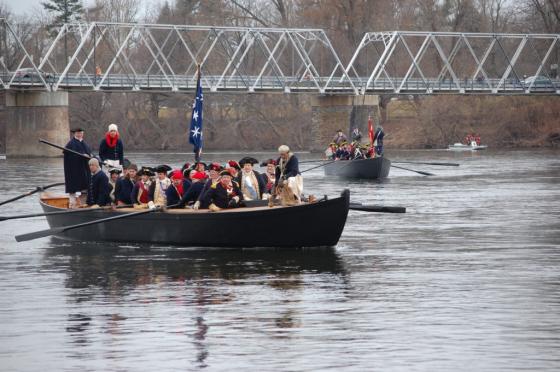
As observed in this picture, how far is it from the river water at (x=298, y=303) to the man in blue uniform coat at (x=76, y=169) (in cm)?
109

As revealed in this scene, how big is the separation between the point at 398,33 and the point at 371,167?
1835 inches

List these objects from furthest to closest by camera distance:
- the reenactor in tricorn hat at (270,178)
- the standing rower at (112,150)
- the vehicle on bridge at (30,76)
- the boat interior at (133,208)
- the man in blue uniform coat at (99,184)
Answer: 1. the vehicle on bridge at (30,76)
2. the standing rower at (112,150)
3. the reenactor in tricorn hat at (270,178)
4. the man in blue uniform coat at (99,184)
5. the boat interior at (133,208)

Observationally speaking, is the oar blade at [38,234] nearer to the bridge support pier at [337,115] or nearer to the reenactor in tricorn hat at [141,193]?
the reenactor in tricorn hat at [141,193]

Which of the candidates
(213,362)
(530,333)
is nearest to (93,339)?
(213,362)

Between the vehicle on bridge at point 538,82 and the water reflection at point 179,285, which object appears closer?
the water reflection at point 179,285

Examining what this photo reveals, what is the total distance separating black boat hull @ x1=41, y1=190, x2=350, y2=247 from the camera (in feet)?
78.9

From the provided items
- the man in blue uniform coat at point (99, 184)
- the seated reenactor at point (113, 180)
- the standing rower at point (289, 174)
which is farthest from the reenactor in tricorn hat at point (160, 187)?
the standing rower at point (289, 174)

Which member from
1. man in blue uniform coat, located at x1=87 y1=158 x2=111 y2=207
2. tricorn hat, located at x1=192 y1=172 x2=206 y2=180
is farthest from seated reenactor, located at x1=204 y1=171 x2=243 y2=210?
man in blue uniform coat, located at x1=87 y1=158 x2=111 y2=207

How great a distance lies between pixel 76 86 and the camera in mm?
97188

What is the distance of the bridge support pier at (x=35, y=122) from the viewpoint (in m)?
92.4

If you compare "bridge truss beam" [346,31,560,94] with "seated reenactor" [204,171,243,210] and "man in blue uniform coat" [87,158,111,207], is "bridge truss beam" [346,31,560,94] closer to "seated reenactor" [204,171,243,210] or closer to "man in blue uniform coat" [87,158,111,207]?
"man in blue uniform coat" [87,158,111,207]

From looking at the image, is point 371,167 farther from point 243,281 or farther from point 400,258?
point 243,281

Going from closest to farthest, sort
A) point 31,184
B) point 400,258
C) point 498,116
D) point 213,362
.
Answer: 1. point 213,362
2. point 400,258
3. point 31,184
4. point 498,116

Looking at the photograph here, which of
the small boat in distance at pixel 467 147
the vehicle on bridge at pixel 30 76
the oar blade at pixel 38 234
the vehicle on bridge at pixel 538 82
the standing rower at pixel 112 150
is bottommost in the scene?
the small boat in distance at pixel 467 147
